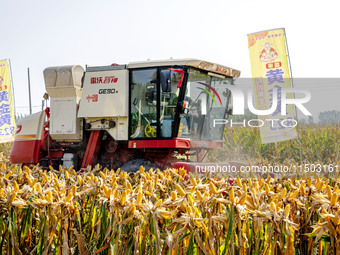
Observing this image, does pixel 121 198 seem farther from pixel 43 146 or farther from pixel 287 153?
pixel 287 153

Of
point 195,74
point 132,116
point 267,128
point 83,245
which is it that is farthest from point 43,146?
point 83,245

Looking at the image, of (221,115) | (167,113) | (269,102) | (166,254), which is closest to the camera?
(166,254)

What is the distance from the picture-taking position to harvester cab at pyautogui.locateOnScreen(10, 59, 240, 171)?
777 centimetres

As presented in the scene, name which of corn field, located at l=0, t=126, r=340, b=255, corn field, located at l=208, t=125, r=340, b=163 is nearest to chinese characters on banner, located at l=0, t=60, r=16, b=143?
corn field, located at l=208, t=125, r=340, b=163

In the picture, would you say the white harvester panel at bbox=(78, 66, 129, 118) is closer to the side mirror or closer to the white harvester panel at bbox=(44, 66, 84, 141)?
the white harvester panel at bbox=(44, 66, 84, 141)

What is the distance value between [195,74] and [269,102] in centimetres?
253

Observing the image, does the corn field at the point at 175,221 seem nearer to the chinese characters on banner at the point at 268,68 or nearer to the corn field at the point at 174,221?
the corn field at the point at 174,221

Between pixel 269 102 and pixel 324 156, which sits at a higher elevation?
pixel 269 102

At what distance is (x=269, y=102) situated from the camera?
9.65 m

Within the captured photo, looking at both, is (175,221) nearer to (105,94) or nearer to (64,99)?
(105,94)

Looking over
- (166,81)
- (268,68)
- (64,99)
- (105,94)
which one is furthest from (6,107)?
(268,68)

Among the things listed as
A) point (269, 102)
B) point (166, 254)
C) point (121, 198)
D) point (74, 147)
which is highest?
point (269, 102)

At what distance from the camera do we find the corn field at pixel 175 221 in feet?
6.61

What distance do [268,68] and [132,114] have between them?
3697 mm
